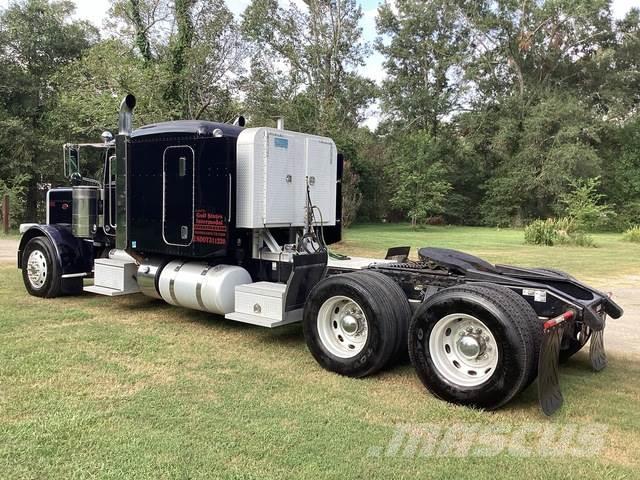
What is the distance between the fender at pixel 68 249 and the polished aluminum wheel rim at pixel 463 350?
5.85 m

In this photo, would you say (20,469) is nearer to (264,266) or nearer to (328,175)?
(264,266)

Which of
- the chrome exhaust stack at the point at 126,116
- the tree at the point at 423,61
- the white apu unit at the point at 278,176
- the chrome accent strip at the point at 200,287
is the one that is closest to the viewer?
the white apu unit at the point at 278,176

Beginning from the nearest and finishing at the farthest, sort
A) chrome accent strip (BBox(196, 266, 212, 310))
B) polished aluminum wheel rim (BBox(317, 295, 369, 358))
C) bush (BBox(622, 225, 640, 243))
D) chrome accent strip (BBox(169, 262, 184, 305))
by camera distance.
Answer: polished aluminum wheel rim (BBox(317, 295, 369, 358)) → chrome accent strip (BBox(196, 266, 212, 310)) → chrome accent strip (BBox(169, 262, 184, 305)) → bush (BBox(622, 225, 640, 243))

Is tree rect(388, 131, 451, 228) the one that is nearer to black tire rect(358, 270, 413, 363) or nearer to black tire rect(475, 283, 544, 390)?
black tire rect(358, 270, 413, 363)

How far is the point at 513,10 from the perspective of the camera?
1756 inches

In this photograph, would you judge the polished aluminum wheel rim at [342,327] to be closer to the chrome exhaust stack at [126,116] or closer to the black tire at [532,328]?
the black tire at [532,328]

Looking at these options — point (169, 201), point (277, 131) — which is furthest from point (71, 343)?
point (277, 131)

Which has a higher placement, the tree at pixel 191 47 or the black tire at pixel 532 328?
the tree at pixel 191 47

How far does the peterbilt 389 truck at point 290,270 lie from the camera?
4.49m

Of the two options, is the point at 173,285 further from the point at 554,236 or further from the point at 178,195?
the point at 554,236

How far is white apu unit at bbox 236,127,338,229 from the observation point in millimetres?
6301

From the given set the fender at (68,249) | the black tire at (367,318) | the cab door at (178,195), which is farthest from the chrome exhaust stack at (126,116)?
the black tire at (367,318)

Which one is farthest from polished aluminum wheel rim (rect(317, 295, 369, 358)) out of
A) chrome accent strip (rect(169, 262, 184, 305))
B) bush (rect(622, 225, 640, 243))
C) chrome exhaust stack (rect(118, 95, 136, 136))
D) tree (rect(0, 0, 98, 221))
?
tree (rect(0, 0, 98, 221))

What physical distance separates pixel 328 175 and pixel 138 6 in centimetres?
1877
